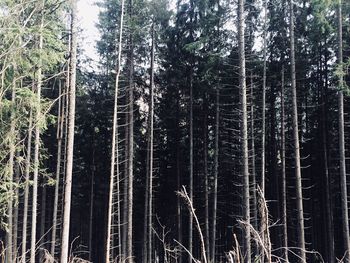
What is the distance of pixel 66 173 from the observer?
8875 millimetres

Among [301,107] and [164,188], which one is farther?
[164,188]

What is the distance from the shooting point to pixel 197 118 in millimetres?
22547

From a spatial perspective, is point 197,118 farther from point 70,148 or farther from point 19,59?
point 70,148

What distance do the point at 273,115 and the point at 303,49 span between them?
398 cm

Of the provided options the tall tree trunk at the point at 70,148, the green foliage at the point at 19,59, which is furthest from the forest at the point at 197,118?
the tall tree trunk at the point at 70,148

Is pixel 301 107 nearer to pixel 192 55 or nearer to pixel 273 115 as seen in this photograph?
pixel 273 115

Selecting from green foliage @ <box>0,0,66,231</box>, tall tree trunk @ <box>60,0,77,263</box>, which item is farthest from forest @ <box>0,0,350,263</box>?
tall tree trunk @ <box>60,0,77,263</box>

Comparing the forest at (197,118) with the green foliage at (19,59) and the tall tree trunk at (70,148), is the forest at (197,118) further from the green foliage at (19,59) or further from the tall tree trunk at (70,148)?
the tall tree trunk at (70,148)

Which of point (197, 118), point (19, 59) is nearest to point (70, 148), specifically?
point (19, 59)

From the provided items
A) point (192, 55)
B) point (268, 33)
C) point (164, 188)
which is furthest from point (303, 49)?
point (164, 188)

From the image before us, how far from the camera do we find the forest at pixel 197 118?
14633mm

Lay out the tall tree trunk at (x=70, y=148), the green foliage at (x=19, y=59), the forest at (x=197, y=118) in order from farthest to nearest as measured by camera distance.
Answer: the forest at (x=197, y=118) < the green foliage at (x=19, y=59) < the tall tree trunk at (x=70, y=148)

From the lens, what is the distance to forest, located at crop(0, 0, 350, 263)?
14633 millimetres

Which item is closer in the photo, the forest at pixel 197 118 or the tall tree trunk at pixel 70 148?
the tall tree trunk at pixel 70 148
